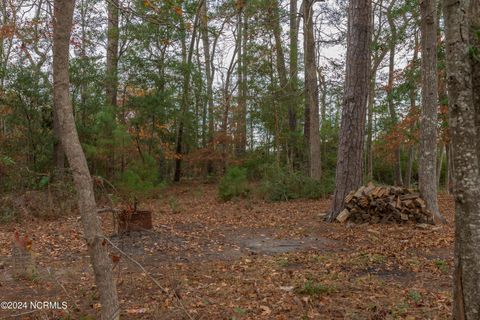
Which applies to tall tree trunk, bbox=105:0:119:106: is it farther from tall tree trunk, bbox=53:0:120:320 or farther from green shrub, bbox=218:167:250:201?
tall tree trunk, bbox=53:0:120:320

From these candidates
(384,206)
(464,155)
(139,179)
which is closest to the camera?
(464,155)

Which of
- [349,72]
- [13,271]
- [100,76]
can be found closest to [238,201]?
[349,72]

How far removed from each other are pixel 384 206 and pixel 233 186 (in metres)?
6.43

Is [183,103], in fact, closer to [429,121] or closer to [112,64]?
[112,64]

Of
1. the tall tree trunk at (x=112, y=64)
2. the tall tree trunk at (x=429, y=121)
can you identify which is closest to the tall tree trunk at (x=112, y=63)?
the tall tree trunk at (x=112, y=64)

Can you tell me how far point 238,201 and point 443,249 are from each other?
8.21 metres

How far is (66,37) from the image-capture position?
2947 millimetres

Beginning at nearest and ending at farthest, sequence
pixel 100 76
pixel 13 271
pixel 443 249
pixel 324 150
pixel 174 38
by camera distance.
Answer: pixel 13 271
pixel 443 249
pixel 100 76
pixel 174 38
pixel 324 150

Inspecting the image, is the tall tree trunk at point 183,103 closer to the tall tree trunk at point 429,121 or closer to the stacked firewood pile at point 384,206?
the stacked firewood pile at point 384,206

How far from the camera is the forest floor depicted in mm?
3957

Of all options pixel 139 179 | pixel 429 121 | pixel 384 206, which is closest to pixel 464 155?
pixel 384 206

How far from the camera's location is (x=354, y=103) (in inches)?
357

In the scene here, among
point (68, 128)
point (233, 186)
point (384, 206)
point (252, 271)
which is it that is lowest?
point (252, 271)

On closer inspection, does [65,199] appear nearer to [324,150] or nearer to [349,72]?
[349,72]
